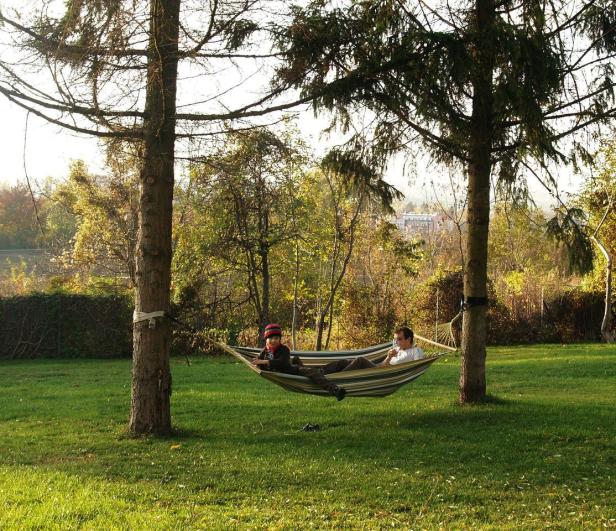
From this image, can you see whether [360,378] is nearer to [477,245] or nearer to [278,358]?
[278,358]

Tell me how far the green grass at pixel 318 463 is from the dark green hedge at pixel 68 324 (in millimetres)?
6072

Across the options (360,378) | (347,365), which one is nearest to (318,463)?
(360,378)

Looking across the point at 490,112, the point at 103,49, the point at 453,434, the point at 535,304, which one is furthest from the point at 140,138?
the point at 535,304

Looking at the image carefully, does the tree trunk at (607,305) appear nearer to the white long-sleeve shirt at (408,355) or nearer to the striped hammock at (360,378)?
the white long-sleeve shirt at (408,355)

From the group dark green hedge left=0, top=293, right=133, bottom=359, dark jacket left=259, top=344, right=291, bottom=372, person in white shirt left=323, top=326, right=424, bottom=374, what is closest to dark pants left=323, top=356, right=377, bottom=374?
person in white shirt left=323, top=326, right=424, bottom=374

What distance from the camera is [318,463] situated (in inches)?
180

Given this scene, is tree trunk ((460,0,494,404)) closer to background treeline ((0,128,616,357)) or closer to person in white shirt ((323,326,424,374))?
person in white shirt ((323,326,424,374))

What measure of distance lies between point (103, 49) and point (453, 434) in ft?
12.5

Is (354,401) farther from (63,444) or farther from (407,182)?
(63,444)

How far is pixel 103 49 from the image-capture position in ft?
16.7

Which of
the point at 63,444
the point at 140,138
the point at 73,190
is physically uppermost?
the point at 73,190

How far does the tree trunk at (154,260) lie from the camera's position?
5.46 meters

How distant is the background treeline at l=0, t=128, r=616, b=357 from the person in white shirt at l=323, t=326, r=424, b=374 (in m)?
5.53

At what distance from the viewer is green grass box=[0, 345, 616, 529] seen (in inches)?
140
